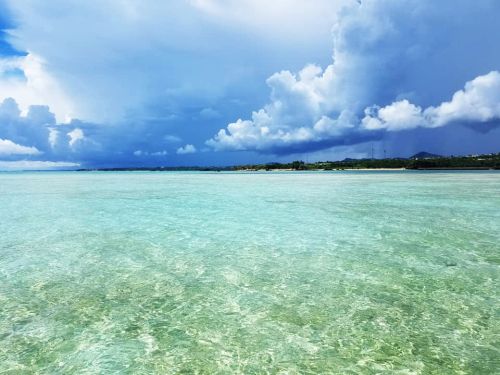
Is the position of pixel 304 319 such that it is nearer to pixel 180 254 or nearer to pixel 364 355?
pixel 364 355

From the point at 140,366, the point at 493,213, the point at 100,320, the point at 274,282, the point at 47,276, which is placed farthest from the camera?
the point at 493,213

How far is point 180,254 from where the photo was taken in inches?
506

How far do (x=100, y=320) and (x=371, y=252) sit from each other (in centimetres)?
958

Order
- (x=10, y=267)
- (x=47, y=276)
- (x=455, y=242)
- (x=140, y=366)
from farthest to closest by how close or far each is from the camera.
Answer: (x=455, y=242)
(x=10, y=267)
(x=47, y=276)
(x=140, y=366)

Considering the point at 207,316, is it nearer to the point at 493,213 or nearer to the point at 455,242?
the point at 455,242

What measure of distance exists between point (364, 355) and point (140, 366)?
12.6 ft

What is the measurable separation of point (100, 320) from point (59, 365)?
160 centimetres

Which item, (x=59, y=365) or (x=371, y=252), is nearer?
(x=59, y=365)

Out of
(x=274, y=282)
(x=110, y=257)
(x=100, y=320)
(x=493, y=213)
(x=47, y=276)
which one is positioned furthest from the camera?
(x=493, y=213)

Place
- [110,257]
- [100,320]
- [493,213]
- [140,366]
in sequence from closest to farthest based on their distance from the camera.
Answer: [140,366] < [100,320] < [110,257] < [493,213]

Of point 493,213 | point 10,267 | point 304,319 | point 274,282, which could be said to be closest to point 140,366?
point 304,319

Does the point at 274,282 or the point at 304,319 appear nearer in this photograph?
the point at 304,319

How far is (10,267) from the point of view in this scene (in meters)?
11.2

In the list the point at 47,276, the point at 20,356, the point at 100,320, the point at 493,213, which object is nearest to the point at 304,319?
the point at 100,320
